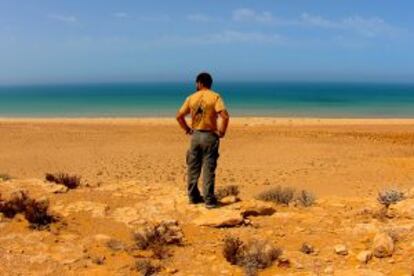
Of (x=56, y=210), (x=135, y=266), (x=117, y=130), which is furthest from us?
(x=117, y=130)

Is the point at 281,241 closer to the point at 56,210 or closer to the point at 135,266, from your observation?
the point at 135,266

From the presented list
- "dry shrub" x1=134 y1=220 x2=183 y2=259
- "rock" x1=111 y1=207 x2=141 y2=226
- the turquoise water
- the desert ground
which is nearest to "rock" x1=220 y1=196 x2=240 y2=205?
the desert ground

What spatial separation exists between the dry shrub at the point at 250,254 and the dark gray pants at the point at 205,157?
1708 millimetres

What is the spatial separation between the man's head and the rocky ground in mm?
1665

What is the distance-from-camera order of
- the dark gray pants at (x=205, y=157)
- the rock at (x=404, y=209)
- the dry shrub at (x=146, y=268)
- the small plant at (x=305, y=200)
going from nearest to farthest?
the dry shrub at (x=146, y=268) → the rock at (x=404, y=209) → the dark gray pants at (x=205, y=157) → the small plant at (x=305, y=200)

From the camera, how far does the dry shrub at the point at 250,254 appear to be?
6279 mm

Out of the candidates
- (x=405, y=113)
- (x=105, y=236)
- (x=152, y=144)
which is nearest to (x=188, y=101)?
(x=105, y=236)

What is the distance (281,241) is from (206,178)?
1.62 meters

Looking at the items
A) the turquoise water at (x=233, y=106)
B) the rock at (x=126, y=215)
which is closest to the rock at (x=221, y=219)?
the rock at (x=126, y=215)

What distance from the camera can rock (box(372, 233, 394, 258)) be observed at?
21.1 feet

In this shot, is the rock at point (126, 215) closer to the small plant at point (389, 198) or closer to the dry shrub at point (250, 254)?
the dry shrub at point (250, 254)

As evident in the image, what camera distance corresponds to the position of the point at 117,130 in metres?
30.0

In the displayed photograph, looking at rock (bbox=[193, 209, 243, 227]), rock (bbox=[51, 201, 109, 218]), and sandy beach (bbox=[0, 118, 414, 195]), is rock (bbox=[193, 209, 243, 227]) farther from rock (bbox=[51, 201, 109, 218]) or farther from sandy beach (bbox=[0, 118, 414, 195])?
sandy beach (bbox=[0, 118, 414, 195])

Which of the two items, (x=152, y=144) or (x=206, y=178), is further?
(x=152, y=144)
